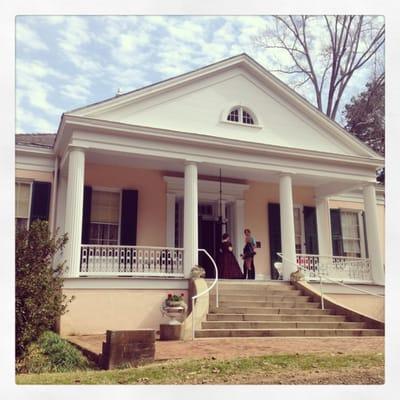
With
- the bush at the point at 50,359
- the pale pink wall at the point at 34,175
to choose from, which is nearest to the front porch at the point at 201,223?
the pale pink wall at the point at 34,175

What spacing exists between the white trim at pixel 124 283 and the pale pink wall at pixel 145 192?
6.50 ft

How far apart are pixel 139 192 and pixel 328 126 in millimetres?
4777

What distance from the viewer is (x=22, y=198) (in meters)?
10.5

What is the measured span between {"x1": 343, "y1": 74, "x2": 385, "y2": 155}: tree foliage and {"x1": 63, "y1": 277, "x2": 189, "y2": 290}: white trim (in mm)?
5408

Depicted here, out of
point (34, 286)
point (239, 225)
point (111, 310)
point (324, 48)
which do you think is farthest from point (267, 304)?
point (324, 48)

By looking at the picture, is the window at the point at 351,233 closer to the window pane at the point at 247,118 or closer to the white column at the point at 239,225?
the white column at the point at 239,225

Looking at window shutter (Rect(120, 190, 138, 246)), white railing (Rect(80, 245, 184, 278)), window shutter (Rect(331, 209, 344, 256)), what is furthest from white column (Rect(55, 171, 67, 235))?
window shutter (Rect(331, 209, 344, 256))

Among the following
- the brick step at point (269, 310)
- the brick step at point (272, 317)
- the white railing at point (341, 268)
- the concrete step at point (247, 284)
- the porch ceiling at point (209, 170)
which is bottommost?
the brick step at point (272, 317)

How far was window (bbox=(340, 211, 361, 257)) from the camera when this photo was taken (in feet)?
44.3

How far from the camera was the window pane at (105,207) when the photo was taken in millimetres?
10812

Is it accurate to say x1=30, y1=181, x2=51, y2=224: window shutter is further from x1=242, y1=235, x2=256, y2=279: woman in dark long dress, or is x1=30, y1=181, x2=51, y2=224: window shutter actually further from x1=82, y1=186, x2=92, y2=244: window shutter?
x1=242, y1=235, x2=256, y2=279: woman in dark long dress

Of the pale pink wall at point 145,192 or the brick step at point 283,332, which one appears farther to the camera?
the pale pink wall at point 145,192

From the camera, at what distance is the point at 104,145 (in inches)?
371
